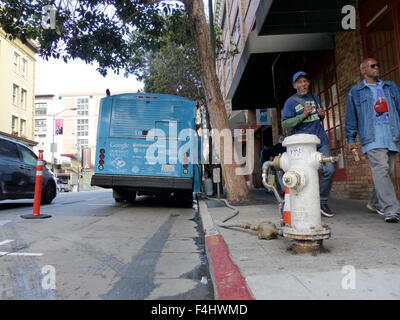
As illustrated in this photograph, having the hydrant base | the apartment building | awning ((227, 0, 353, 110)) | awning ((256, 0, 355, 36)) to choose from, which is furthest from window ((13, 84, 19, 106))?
the hydrant base

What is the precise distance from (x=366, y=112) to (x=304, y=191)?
2.14m

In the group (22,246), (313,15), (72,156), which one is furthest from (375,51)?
(72,156)

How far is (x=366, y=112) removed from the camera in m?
4.36

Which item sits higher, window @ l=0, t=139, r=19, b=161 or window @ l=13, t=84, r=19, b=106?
window @ l=13, t=84, r=19, b=106

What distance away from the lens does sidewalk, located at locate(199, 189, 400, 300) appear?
208cm

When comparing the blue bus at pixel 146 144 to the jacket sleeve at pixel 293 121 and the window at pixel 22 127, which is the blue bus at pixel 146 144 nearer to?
the jacket sleeve at pixel 293 121

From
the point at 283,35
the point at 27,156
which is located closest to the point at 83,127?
the point at 27,156

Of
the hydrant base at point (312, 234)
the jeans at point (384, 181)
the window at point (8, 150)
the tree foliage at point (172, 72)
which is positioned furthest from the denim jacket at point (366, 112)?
the tree foliage at point (172, 72)

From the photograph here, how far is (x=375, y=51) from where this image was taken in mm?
6465

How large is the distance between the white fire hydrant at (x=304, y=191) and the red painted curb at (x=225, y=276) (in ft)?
2.01

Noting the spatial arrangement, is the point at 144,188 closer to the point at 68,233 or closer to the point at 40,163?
the point at 40,163

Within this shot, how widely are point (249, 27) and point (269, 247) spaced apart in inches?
493

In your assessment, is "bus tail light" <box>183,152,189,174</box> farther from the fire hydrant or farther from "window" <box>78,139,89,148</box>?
"window" <box>78,139,89,148</box>

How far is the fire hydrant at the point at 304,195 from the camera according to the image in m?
2.82
